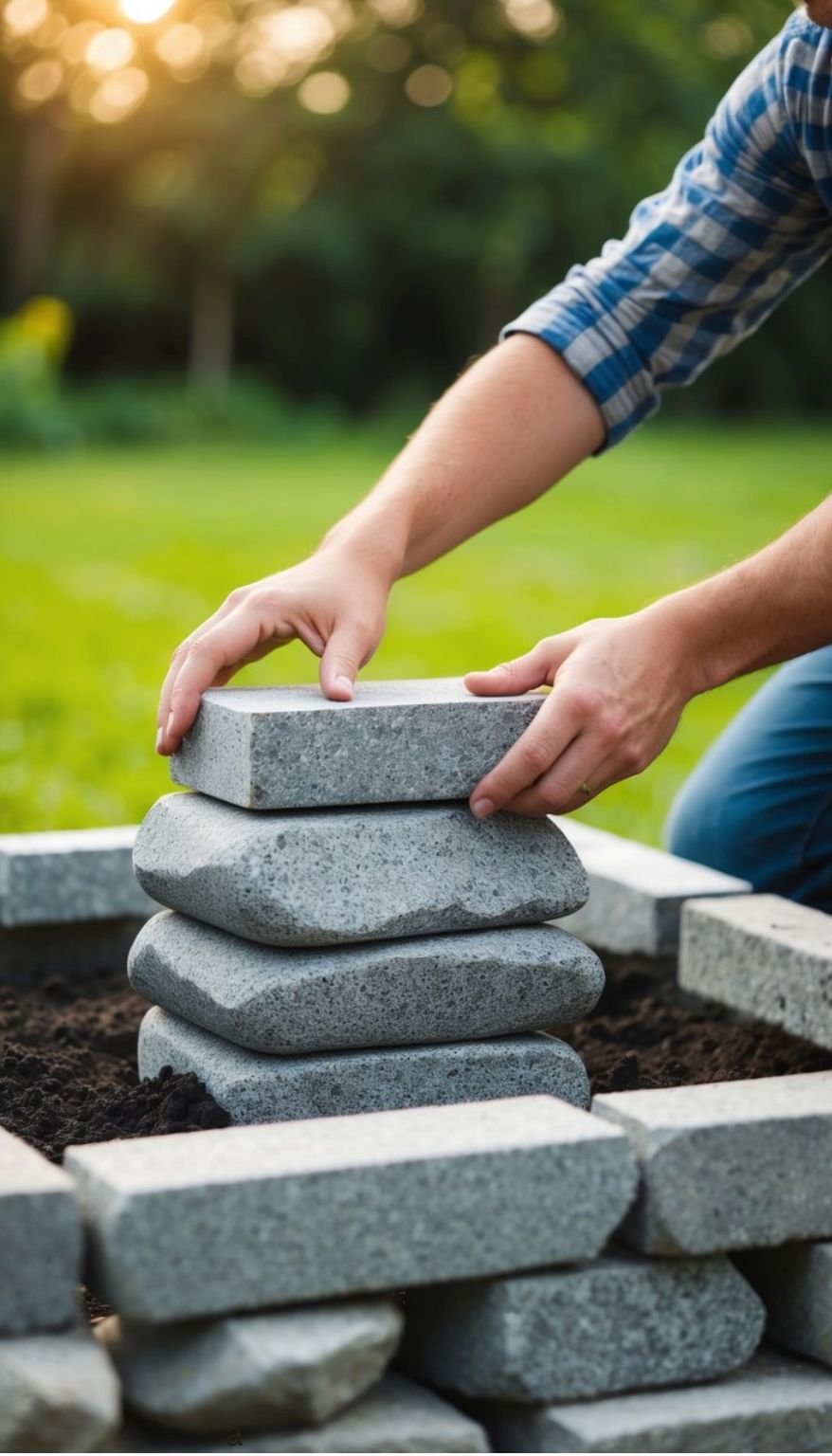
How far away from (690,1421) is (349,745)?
0.80m

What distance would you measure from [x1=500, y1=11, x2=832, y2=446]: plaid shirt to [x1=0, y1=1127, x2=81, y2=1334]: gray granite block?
166 centimetres

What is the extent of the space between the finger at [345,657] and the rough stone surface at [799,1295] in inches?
31.4

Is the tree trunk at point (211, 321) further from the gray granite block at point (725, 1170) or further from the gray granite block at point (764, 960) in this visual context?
the gray granite block at point (725, 1170)

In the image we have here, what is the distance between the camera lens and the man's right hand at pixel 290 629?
201 cm

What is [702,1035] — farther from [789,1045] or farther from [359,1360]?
[359,1360]

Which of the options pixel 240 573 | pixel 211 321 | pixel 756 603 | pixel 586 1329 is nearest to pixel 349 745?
pixel 756 603

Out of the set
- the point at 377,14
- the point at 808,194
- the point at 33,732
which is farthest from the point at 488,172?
the point at 808,194

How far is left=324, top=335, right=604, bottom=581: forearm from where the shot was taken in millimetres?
2357

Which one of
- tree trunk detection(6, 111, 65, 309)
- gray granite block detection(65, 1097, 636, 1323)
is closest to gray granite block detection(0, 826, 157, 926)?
gray granite block detection(65, 1097, 636, 1323)

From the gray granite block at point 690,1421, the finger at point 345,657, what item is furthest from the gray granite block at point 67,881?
the gray granite block at point 690,1421

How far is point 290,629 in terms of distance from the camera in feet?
6.92

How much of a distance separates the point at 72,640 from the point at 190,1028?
473 cm

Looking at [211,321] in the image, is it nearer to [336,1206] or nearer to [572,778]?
[572,778]

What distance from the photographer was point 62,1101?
200 centimetres
